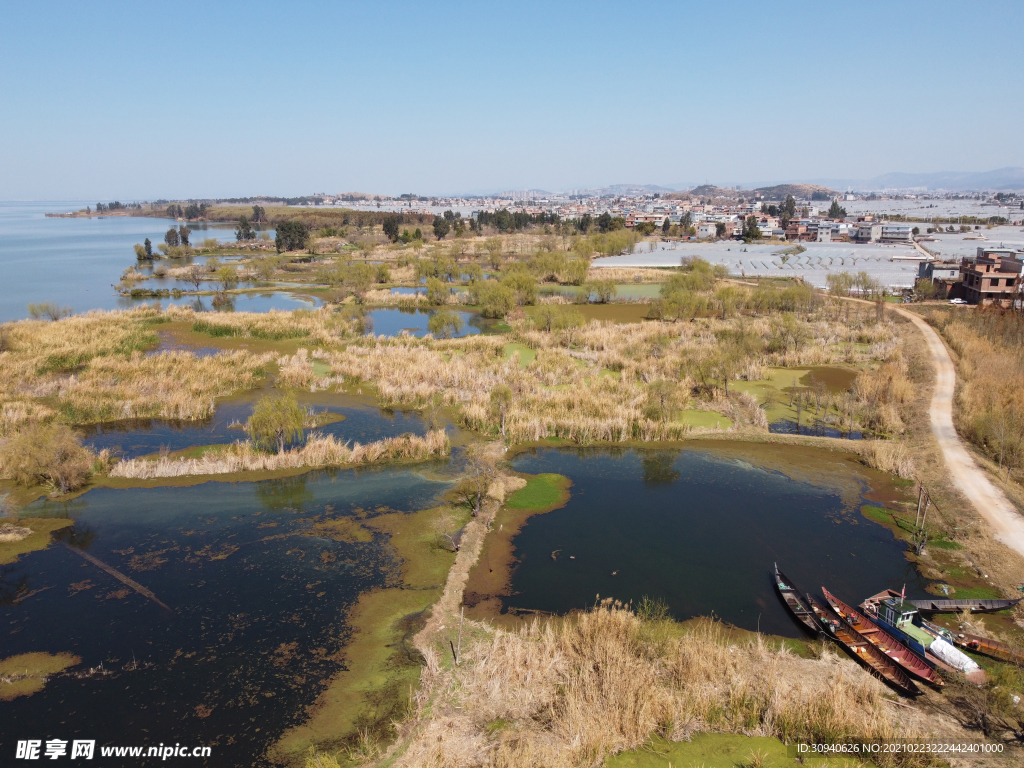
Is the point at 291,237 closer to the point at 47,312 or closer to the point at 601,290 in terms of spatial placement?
the point at 47,312

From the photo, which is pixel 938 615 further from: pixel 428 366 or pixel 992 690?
pixel 428 366

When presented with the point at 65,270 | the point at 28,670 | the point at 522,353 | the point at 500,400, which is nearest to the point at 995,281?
the point at 522,353

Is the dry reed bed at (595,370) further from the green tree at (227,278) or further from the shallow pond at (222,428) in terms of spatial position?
the green tree at (227,278)

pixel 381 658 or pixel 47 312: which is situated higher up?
pixel 47 312

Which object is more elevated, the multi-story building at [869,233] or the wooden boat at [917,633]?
the multi-story building at [869,233]

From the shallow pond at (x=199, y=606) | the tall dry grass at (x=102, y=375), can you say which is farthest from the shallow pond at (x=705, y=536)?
the tall dry grass at (x=102, y=375)

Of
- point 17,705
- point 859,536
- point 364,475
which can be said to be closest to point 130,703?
point 17,705

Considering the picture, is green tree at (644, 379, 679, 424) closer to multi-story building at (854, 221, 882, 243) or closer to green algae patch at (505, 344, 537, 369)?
green algae patch at (505, 344, 537, 369)
